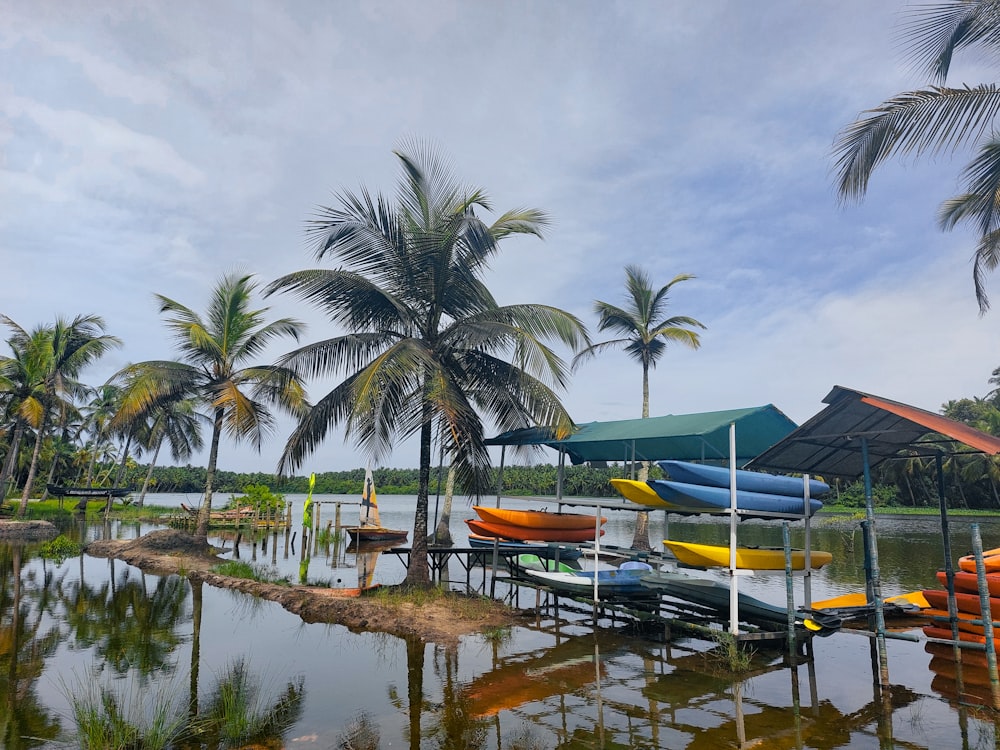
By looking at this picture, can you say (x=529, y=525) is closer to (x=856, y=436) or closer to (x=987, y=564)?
(x=856, y=436)

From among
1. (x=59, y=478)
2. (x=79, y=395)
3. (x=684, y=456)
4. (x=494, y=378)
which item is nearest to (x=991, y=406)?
(x=684, y=456)

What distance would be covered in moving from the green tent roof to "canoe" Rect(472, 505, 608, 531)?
1.56 metres

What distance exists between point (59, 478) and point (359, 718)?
57010 millimetres

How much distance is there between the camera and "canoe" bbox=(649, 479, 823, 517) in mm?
9617

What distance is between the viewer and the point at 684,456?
13.2 m

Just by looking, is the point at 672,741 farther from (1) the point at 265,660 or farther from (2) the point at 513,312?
(2) the point at 513,312

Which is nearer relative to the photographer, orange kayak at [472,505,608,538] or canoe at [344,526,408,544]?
orange kayak at [472,505,608,538]

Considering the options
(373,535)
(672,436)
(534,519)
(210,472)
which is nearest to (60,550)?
(210,472)

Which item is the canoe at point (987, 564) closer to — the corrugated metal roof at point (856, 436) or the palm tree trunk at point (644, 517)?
the corrugated metal roof at point (856, 436)

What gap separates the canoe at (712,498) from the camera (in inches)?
379

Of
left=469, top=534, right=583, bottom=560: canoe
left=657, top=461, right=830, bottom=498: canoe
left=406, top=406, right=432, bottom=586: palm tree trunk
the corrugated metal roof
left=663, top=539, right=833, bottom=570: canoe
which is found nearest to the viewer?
the corrugated metal roof

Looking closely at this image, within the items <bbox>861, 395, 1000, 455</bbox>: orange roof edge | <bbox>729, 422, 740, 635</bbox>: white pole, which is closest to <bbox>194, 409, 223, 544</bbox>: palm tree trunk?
<bbox>729, 422, 740, 635</bbox>: white pole

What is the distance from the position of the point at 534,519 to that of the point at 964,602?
7.59 meters

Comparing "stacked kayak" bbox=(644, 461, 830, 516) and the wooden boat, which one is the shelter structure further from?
the wooden boat
